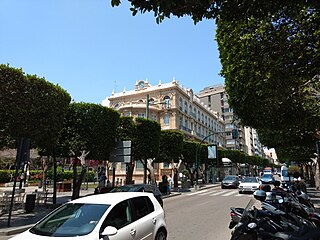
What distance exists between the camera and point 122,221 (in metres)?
4.64

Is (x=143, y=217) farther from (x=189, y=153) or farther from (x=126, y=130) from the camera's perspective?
(x=189, y=153)

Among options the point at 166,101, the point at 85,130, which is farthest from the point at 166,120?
the point at 85,130

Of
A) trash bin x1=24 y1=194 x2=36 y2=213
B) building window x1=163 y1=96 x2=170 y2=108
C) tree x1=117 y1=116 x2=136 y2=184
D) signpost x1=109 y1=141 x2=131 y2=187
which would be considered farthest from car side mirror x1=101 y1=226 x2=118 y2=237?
building window x1=163 y1=96 x2=170 y2=108

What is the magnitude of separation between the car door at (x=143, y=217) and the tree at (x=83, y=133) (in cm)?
1144

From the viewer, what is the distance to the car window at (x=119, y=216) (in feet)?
14.4

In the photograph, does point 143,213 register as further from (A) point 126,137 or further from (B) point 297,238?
(A) point 126,137

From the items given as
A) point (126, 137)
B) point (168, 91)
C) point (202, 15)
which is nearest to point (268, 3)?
point (202, 15)

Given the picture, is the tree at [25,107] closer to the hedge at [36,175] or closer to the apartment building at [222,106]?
the hedge at [36,175]

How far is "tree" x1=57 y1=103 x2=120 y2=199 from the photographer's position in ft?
53.2

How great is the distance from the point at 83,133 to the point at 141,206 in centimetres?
1180

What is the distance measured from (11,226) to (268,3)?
10.4 metres

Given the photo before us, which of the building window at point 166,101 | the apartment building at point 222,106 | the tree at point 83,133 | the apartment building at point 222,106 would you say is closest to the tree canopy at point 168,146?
the tree at point 83,133

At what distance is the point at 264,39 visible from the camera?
870cm

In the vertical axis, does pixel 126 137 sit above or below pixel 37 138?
above
